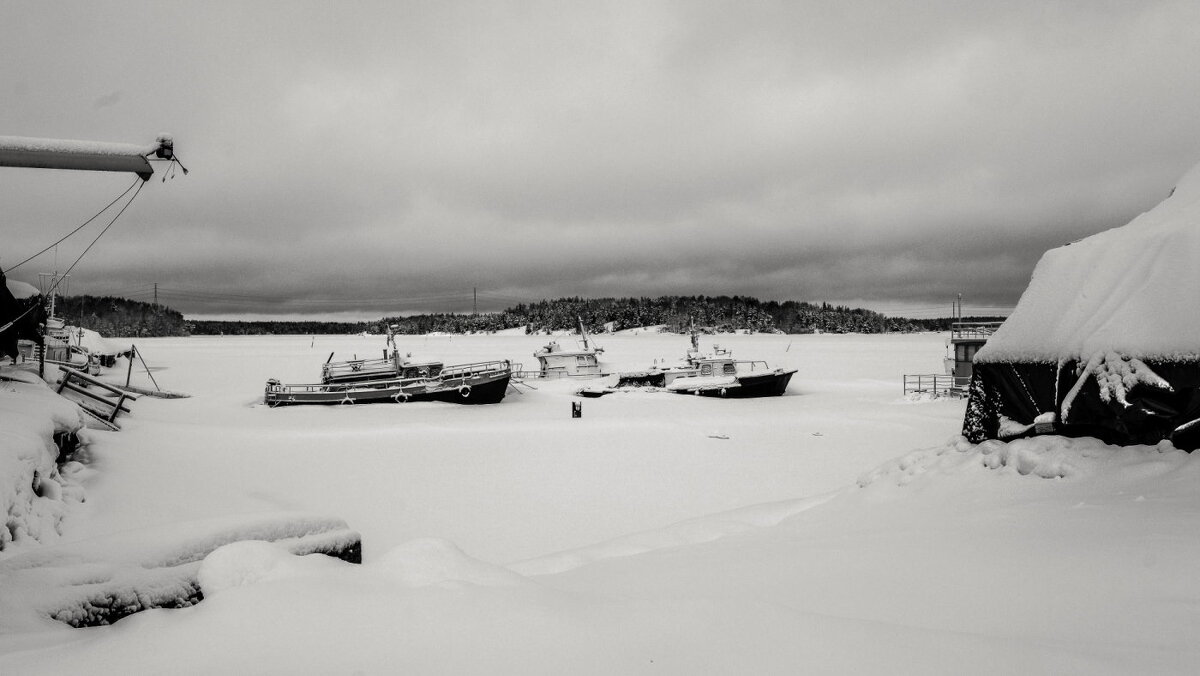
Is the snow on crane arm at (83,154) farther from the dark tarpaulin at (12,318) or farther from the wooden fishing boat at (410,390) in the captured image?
the wooden fishing boat at (410,390)

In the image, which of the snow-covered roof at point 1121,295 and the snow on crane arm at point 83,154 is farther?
the snow on crane arm at point 83,154

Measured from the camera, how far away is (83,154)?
8953 mm

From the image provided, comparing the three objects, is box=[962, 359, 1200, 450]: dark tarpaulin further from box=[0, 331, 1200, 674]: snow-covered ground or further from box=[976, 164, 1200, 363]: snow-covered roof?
box=[0, 331, 1200, 674]: snow-covered ground

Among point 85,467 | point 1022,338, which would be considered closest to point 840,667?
point 1022,338

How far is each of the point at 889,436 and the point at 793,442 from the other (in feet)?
11.7

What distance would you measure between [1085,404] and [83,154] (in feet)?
47.7

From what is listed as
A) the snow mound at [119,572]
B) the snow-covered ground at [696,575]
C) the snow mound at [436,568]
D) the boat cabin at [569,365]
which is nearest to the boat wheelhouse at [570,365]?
the boat cabin at [569,365]

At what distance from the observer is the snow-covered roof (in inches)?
235

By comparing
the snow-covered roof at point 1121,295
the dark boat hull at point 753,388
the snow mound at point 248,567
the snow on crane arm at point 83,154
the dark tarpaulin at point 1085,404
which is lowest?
the dark boat hull at point 753,388

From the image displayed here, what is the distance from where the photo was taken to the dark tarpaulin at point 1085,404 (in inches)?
229

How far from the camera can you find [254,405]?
3169cm

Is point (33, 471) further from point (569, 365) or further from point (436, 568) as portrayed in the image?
point (569, 365)

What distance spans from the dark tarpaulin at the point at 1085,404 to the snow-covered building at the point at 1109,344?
0.01 meters

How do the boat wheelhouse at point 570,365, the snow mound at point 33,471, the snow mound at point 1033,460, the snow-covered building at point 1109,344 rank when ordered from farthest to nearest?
1. the boat wheelhouse at point 570,365
2. the snow mound at point 33,471
3. the snow-covered building at point 1109,344
4. the snow mound at point 1033,460
